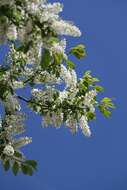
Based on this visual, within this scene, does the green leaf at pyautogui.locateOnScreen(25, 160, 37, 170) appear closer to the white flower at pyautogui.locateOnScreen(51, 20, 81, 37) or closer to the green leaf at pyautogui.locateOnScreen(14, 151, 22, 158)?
the green leaf at pyautogui.locateOnScreen(14, 151, 22, 158)

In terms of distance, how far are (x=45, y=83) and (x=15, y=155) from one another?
1.22 metres

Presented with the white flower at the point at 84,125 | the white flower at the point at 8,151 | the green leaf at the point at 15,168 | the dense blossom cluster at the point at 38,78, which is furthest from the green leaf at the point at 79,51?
the green leaf at the point at 15,168

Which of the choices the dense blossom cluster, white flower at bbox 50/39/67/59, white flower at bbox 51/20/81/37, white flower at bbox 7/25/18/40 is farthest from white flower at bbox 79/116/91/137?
white flower at bbox 7/25/18/40

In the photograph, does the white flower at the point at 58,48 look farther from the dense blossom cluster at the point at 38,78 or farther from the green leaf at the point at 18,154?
the green leaf at the point at 18,154

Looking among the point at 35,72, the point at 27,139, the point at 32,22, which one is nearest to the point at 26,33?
the point at 32,22

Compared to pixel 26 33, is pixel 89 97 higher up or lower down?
higher up

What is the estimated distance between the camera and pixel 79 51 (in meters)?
6.03

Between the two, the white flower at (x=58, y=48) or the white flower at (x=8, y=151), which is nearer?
the white flower at (x=58, y=48)

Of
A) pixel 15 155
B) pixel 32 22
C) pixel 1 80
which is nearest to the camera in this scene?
pixel 32 22

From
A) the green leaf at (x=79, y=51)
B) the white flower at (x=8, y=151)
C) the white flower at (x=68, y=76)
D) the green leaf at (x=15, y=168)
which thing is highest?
the green leaf at (x=79, y=51)

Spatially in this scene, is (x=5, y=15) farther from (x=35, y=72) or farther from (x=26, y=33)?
(x=35, y=72)

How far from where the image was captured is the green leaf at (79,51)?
19.7 feet

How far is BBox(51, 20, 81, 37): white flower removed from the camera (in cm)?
468

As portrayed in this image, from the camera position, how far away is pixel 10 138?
6.34 meters
